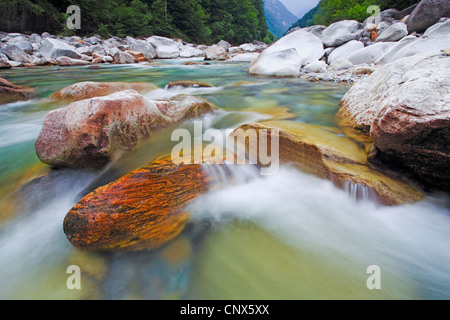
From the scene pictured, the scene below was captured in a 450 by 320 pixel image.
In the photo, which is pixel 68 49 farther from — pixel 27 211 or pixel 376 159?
pixel 376 159

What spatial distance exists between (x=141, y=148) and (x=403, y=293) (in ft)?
8.73

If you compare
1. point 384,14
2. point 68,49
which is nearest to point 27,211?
point 68,49

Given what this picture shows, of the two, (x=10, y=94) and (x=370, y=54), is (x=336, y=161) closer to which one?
(x=10, y=94)

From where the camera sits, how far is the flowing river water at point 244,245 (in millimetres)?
1448

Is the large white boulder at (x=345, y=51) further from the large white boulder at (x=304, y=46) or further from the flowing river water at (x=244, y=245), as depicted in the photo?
the flowing river water at (x=244, y=245)

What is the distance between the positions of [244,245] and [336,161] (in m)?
1.33

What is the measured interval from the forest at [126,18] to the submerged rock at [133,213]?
23.0 m

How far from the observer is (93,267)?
1522mm

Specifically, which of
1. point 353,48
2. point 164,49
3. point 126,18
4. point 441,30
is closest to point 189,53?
point 164,49

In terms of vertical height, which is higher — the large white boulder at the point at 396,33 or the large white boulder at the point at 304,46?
the large white boulder at the point at 396,33

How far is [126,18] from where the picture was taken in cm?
2455

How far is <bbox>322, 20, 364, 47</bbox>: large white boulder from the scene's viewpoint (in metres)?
12.2

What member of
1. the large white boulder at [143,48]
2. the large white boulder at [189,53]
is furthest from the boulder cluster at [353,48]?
the large white boulder at [189,53]

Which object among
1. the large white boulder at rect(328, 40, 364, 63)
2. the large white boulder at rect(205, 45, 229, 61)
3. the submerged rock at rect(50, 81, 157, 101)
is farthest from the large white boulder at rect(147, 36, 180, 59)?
the submerged rock at rect(50, 81, 157, 101)
